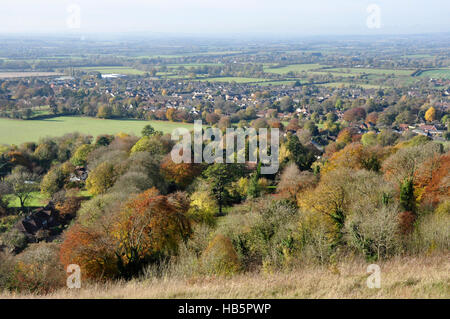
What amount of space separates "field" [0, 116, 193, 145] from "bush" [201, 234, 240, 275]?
3543cm

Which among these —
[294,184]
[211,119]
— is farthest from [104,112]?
[294,184]

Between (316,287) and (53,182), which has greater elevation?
(316,287)

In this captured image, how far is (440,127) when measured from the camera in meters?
52.8

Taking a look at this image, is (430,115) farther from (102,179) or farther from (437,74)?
(437,74)

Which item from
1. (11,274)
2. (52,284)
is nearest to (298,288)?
(52,284)

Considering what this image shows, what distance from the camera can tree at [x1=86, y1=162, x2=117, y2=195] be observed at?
26438 millimetres

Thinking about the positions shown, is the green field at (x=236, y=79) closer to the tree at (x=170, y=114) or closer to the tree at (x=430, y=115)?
the tree at (x=170, y=114)

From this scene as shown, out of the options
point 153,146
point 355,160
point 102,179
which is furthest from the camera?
point 153,146

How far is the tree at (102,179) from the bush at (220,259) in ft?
51.8

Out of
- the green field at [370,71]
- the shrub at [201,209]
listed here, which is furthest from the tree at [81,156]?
the green field at [370,71]

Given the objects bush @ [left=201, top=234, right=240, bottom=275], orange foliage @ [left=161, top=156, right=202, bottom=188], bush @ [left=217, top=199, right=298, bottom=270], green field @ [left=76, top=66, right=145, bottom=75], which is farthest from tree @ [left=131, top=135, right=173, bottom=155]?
green field @ [left=76, top=66, right=145, bottom=75]

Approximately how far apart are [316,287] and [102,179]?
73.5ft

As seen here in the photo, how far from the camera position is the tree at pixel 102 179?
26438 mm

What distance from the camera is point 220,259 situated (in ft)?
38.4
